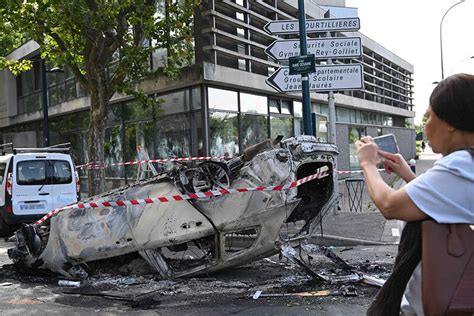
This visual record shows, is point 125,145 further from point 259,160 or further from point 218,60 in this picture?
point 259,160

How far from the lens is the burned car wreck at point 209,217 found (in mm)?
5648

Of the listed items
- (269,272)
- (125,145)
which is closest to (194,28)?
(125,145)

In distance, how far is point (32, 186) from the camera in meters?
11.3

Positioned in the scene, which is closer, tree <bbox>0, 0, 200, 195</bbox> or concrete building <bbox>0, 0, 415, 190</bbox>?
tree <bbox>0, 0, 200, 195</bbox>

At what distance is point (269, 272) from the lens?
663 cm

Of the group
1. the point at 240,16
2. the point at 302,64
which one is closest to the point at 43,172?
the point at 302,64

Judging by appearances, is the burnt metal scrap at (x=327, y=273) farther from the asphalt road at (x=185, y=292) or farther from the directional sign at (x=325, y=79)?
the directional sign at (x=325, y=79)

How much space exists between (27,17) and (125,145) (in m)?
7.06

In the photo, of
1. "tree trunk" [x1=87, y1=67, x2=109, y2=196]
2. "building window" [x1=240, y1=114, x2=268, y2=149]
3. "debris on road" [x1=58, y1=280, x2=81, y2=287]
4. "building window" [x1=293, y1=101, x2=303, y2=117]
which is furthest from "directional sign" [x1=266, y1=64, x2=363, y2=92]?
"building window" [x1=293, y1=101, x2=303, y2=117]

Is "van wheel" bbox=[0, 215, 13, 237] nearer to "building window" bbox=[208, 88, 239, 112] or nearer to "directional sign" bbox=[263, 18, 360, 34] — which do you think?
"building window" bbox=[208, 88, 239, 112]

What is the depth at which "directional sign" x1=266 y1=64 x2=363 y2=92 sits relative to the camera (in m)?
10.2

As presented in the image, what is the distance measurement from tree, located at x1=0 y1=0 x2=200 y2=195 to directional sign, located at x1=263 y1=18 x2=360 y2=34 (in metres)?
2.93

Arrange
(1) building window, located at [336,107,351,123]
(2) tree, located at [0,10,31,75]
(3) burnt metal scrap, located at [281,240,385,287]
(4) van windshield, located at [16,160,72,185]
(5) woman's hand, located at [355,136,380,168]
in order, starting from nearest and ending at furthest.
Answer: (5) woman's hand, located at [355,136,380,168] → (3) burnt metal scrap, located at [281,240,385,287] → (4) van windshield, located at [16,160,72,185] → (2) tree, located at [0,10,31,75] → (1) building window, located at [336,107,351,123]

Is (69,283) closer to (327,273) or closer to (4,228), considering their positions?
(327,273)
